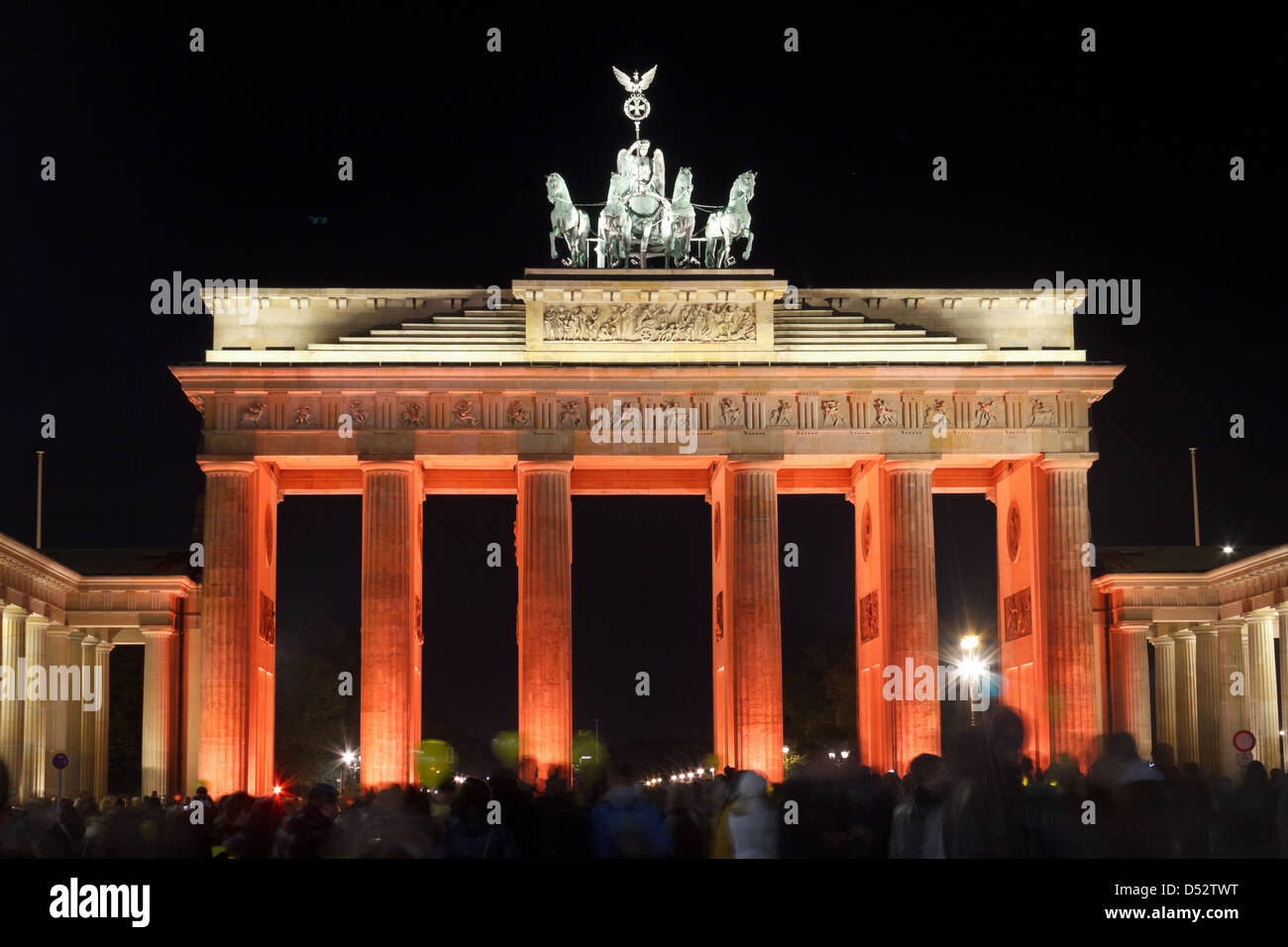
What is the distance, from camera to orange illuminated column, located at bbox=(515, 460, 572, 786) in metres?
54.2

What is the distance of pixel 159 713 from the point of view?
57.2 metres

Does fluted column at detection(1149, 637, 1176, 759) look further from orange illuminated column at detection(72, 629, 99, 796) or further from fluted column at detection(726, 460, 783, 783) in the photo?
orange illuminated column at detection(72, 629, 99, 796)

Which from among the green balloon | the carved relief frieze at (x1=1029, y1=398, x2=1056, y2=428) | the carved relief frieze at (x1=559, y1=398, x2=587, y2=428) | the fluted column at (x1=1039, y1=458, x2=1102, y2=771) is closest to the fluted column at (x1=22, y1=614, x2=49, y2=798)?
the green balloon

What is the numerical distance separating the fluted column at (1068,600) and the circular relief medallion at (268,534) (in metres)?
27.5

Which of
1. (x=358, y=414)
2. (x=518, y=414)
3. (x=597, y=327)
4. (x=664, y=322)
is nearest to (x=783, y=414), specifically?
(x=664, y=322)

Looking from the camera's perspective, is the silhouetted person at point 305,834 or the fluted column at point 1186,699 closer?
the silhouetted person at point 305,834

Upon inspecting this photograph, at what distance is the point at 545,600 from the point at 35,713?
17.8 meters

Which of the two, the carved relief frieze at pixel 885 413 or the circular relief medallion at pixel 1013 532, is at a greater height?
the carved relief frieze at pixel 885 413

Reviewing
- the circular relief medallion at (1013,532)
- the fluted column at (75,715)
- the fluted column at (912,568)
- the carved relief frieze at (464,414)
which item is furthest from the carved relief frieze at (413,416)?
the circular relief medallion at (1013,532)

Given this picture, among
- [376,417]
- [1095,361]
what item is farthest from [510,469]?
[1095,361]

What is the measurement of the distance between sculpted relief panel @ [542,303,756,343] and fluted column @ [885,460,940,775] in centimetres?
729

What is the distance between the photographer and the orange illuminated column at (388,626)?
53.3 m

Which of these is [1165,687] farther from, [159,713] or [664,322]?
[159,713]
